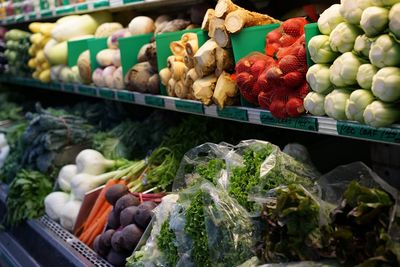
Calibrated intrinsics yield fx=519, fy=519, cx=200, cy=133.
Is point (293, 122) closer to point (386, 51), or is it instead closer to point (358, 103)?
point (358, 103)

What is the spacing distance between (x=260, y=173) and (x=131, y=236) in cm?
76

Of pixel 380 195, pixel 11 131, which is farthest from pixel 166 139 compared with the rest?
pixel 11 131

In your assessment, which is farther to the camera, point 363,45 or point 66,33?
point 66,33

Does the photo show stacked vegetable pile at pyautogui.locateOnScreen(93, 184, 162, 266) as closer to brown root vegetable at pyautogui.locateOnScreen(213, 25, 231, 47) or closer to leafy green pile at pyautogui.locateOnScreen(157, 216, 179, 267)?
leafy green pile at pyautogui.locateOnScreen(157, 216, 179, 267)

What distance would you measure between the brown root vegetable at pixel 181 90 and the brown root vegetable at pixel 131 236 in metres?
0.64

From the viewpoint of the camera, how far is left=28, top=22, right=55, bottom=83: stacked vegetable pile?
422 centimetres

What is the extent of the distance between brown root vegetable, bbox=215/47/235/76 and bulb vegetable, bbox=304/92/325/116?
0.55 meters

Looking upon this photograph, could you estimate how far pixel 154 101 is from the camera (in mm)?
2754

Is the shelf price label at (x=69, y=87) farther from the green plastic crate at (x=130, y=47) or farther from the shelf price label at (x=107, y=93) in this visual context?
the green plastic crate at (x=130, y=47)

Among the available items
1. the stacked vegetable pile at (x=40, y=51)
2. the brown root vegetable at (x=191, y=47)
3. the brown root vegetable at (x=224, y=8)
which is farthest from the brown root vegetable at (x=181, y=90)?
the stacked vegetable pile at (x=40, y=51)

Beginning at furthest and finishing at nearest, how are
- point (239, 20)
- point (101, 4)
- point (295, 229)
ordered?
point (101, 4)
point (239, 20)
point (295, 229)

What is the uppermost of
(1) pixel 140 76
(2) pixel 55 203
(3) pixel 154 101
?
(1) pixel 140 76

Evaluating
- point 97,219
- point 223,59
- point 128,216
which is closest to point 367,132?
point 223,59

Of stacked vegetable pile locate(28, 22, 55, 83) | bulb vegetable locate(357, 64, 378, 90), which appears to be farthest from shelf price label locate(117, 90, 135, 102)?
bulb vegetable locate(357, 64, 378, 90)
